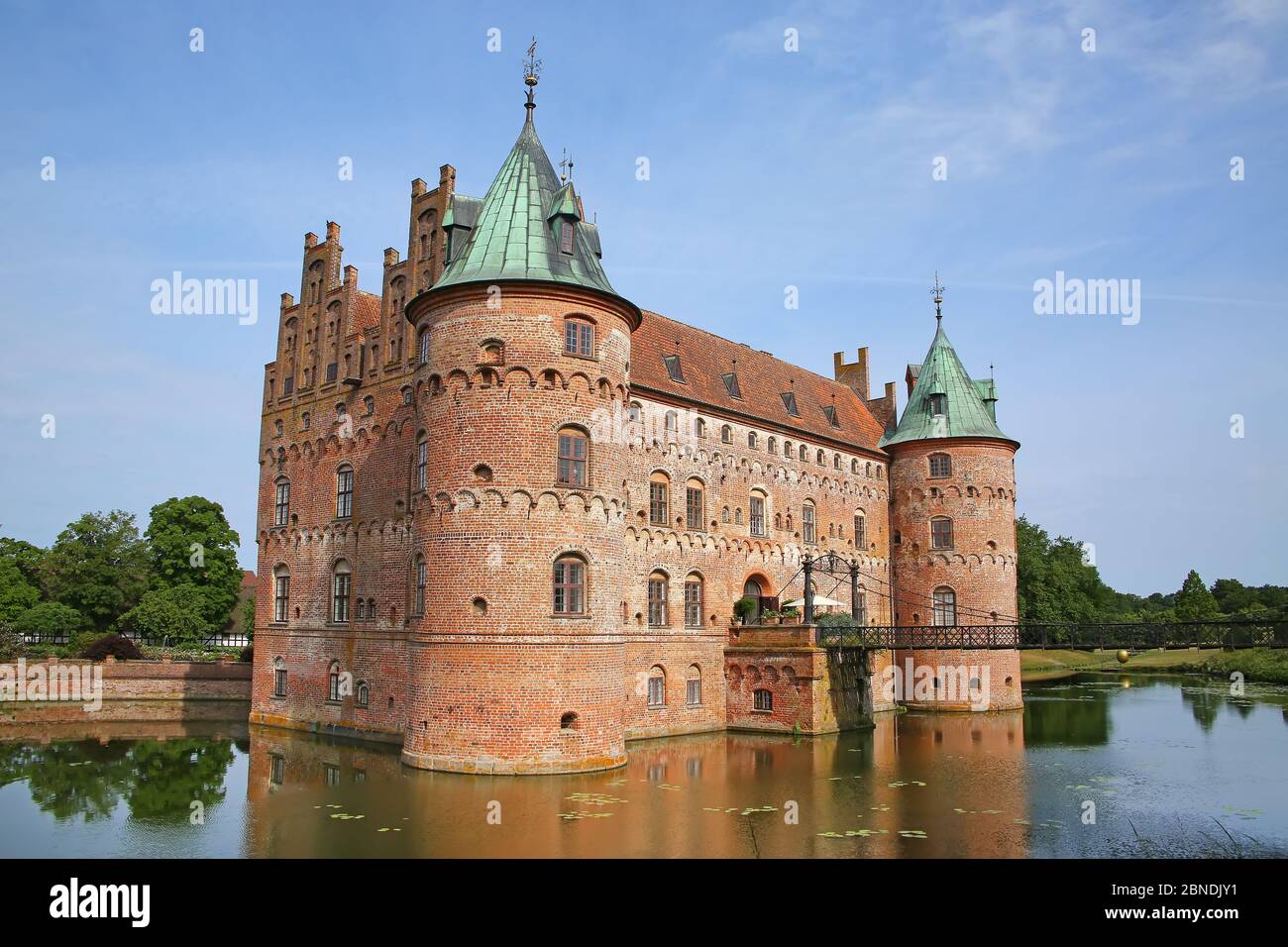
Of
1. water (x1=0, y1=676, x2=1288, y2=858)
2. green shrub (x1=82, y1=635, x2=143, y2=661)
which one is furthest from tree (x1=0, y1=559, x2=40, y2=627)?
water (x1=0, y1=676, x2=1288, y2=858)

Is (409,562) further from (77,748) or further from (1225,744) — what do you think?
(1225,744)

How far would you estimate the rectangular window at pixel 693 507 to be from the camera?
2956 cm

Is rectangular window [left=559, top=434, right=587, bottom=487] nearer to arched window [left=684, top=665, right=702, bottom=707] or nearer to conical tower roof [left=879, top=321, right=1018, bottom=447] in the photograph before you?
arched window [left=684, top=665, right=702, bottom=707]

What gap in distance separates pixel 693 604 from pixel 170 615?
2844 cm

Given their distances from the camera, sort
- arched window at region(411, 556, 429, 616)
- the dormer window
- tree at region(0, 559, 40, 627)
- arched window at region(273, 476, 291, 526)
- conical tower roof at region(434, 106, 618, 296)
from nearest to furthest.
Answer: conical tower roof at region(434, 106, 618, 296) → arched window at region(411, 556, 429, 616) → the dormer window → arched window at region(273, 476, 291, 526) → tree at region(0, 559, 40, 627)

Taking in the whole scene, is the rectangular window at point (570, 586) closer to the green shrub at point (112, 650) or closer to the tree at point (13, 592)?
the green shrub at point (112, 650)

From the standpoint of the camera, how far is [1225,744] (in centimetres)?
2552

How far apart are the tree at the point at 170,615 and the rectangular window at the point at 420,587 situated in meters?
27.5

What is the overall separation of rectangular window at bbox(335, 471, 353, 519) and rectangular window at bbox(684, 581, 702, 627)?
10252mm

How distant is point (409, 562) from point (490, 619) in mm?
Result: 5625

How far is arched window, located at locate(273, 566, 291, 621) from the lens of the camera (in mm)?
30375

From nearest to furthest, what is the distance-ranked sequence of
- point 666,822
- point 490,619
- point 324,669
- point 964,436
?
point 666,822, point 490,619, point 324,669, point 964,436

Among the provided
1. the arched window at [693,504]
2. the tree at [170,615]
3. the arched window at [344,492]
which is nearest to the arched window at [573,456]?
the arched window at [693,504]
